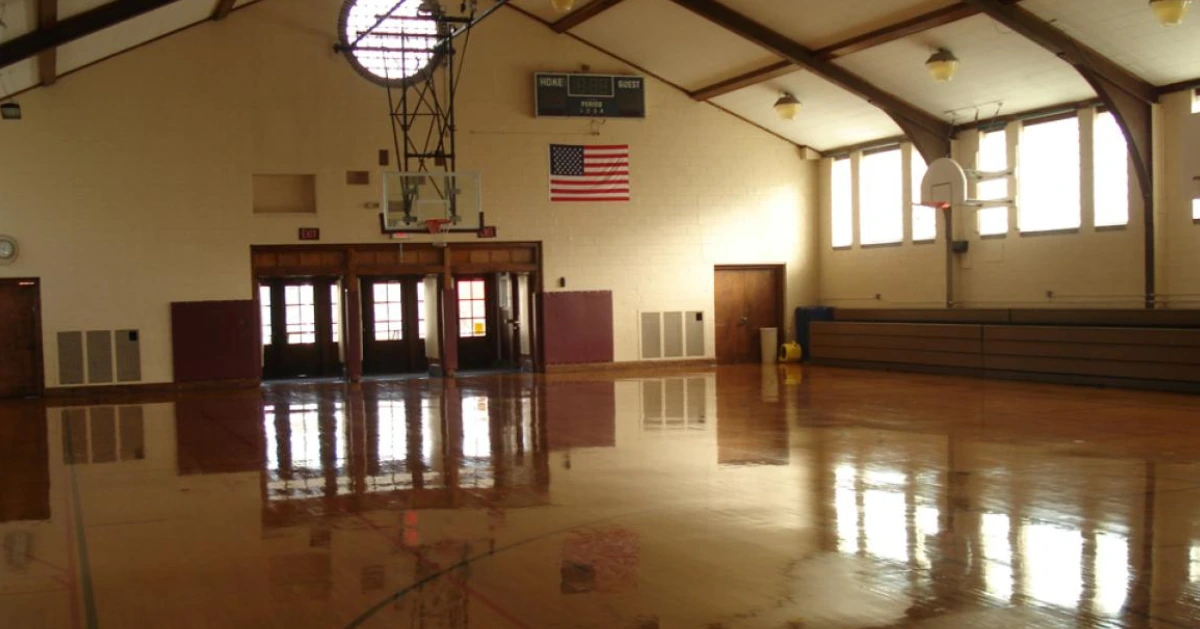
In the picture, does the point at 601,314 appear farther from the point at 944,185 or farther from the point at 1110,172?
the point at 1110,172

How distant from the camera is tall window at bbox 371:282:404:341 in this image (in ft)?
65.5

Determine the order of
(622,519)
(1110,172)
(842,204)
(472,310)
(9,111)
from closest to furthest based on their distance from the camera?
(622,519)
(1110,172)
(9,111)
(842,204)
(472,310)

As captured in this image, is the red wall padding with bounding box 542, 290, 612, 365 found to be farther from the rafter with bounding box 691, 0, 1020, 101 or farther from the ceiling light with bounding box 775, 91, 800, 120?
the ceiling light with bounding box 775, 91, 800, 120

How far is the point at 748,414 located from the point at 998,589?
6.75 m

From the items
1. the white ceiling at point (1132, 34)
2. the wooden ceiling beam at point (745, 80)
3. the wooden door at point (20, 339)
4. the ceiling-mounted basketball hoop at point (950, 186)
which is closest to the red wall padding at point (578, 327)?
the wooden ceiling beam at point (745, 80)

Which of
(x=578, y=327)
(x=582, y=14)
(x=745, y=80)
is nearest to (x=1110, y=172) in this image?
(x=745, y=80)

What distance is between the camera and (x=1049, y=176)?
15.1 metres

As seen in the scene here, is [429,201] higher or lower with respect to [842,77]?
lower

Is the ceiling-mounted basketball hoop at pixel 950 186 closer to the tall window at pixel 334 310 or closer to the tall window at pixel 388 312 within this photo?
the tall window at pixel 388 312

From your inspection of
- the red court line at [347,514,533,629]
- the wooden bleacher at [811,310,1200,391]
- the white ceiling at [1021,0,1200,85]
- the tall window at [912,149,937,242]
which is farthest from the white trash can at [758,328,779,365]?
the red court line at [347,514,533,629]

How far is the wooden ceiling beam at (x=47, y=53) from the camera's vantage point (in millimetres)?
11552

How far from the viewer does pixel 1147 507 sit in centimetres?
637

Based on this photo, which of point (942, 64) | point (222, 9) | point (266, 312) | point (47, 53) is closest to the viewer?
point (47, 53)

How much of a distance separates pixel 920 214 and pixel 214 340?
11.1m
